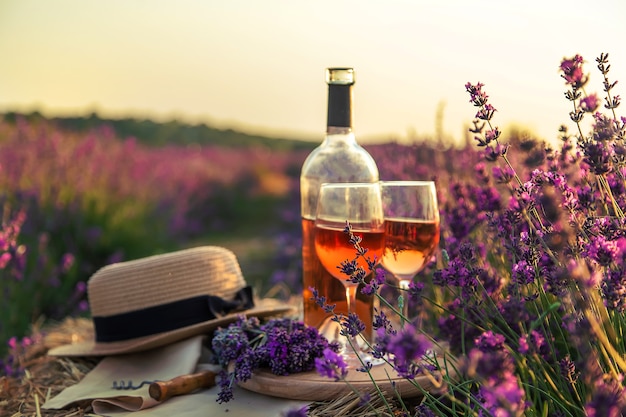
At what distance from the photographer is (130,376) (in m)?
2.82

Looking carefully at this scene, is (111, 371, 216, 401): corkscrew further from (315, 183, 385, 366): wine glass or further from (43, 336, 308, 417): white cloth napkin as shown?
(315, 183, 385, 366): wine glass

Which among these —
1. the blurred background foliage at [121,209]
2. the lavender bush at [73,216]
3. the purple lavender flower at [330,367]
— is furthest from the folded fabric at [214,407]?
the blurred background foliage at [121,209]

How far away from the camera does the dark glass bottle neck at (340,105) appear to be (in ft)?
8.59

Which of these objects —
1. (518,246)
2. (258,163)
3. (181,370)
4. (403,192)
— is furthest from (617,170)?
(258,163)

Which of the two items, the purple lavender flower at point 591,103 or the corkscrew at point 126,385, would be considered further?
the corkscrew at point 126,385

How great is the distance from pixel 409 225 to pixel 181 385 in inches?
39.0

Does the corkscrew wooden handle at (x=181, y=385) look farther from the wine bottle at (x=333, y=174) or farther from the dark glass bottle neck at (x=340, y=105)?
the dark glass bottle neck at (x=340, y=105)

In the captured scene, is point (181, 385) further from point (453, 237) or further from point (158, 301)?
point (453, 237)

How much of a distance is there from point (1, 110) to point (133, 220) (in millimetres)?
8904

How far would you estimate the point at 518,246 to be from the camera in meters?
1.86

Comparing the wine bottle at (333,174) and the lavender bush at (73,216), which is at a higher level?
the wine bottle at (333,174)

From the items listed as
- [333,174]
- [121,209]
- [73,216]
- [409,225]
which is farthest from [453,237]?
[121,209]

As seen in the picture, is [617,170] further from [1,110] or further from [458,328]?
[1,110]

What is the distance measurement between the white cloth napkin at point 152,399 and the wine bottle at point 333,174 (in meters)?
0.43
